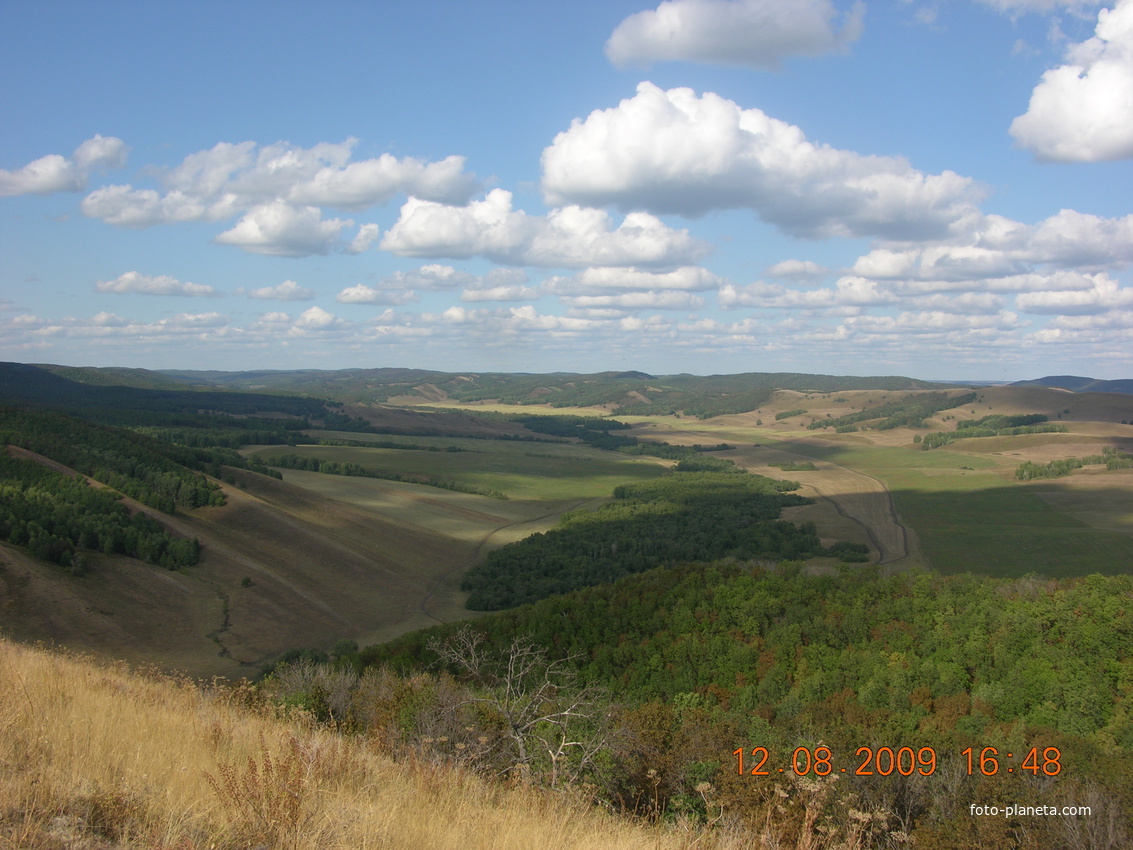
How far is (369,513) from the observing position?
79.4 meters

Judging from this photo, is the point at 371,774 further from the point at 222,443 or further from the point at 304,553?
the point at 222,443

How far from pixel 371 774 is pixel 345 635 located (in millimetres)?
45420

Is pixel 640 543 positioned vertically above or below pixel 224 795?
below

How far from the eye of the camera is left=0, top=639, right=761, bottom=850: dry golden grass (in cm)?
602

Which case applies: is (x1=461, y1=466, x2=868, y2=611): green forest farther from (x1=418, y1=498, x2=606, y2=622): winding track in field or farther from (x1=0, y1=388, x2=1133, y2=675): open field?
(x1=0, y1=388, x2=1133, y2=675): open field

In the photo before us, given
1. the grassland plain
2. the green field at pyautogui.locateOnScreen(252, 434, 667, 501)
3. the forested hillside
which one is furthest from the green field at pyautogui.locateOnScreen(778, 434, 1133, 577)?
the green field at pyautogui.locateOnScreen(252, 434, 667, 501)

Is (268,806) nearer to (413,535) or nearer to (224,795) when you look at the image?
(224,795)

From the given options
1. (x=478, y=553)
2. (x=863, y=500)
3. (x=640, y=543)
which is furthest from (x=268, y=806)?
(x=863, y=500)

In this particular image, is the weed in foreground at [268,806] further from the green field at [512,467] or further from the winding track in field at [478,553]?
the green field at [512,467]
